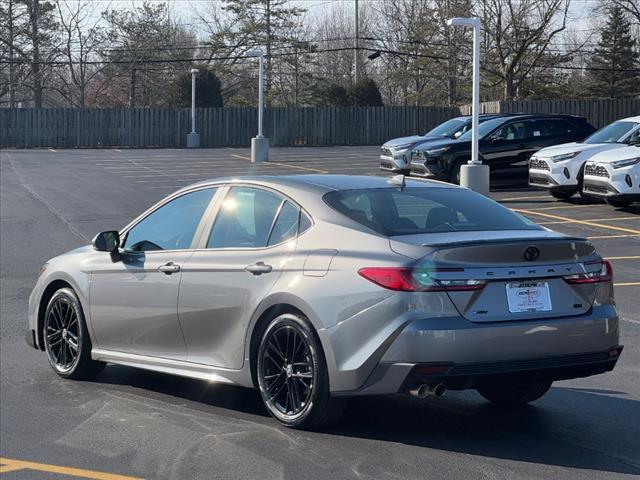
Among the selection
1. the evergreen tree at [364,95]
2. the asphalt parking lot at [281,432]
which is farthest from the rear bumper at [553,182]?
the evergreen tree at [364,95]

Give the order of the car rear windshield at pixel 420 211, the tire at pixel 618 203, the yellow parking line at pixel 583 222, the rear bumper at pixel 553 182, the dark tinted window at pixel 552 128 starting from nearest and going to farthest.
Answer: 1. the car rear windshield at pixel 420 211
2. the yellow parking line at pixel 583 222
3. the tire at pixel 618 203
4. the rear bumper at pixel 553 182
5. the dark tinted window at pixel 552 128

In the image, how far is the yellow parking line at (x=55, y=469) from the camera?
18.4 feet

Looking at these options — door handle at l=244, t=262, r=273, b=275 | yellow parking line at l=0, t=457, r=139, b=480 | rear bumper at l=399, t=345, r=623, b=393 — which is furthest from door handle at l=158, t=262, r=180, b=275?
rear bumper at l=399, t=345, r=623, b=393

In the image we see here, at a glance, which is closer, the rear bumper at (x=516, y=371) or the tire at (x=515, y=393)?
the rear bumper at (x=516, y=371)

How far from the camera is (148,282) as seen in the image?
748cm

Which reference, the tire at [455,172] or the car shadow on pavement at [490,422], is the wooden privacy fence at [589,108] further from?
the car shadow on pavement at [490,422]

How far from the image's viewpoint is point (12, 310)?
38.5 feet

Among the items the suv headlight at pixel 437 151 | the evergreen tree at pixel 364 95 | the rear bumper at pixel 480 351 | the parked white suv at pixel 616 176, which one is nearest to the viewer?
the rear bumper at pixel 480 351

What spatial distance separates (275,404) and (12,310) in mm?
6063

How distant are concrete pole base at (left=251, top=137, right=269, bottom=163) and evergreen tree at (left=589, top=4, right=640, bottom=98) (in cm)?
3156

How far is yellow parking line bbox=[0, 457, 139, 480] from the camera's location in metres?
5.60

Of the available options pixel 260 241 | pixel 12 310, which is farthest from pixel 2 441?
pixel 12 310

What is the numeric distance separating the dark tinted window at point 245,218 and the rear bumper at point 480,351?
4.46 feet

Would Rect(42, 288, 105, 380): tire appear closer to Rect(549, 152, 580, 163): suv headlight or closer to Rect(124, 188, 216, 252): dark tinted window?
Rect(124, 188, 216, 252): dark tinted window
